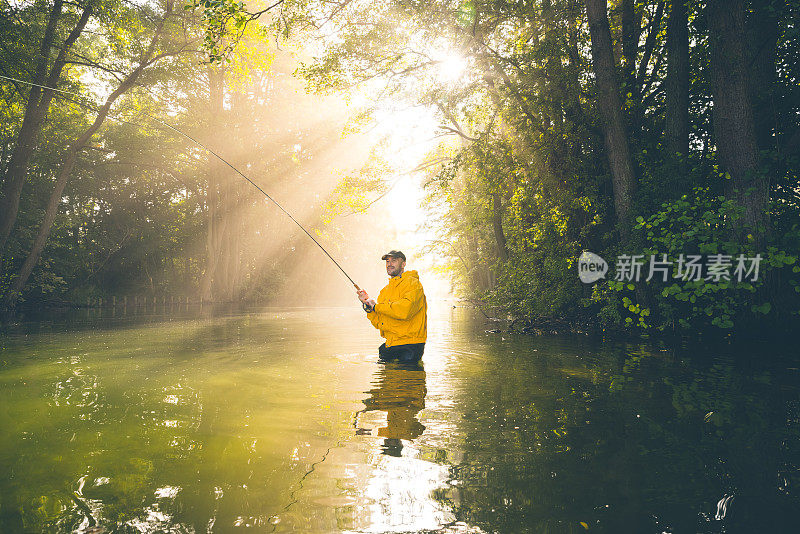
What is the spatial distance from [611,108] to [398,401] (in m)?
8.75

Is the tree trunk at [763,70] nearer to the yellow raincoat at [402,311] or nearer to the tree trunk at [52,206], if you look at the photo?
the yellow raincoat at [402,311]

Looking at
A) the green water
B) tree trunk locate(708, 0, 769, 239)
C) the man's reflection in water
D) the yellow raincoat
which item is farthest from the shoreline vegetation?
the man's reflection in water

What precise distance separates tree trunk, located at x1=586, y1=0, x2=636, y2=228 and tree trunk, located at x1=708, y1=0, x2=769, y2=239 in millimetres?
1883

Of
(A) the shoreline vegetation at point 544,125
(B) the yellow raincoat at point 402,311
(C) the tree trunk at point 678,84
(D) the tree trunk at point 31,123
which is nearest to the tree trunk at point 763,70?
(A) the shoreline vegetation at point 544,125

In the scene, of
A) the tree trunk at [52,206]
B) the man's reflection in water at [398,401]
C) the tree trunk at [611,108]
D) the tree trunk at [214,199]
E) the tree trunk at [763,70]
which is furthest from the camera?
the tree trunk at [214,199]

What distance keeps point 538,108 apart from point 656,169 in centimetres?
395

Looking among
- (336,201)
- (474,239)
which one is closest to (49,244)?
(336,201)

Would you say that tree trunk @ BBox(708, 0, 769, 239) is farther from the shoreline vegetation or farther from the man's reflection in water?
the man's reflection in water

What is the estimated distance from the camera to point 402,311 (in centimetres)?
746

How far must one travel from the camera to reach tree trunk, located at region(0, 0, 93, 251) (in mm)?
16812

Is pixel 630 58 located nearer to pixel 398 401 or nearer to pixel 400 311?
pixel 400 311

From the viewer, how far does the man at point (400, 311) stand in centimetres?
745

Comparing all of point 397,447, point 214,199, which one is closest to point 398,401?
point 397,447

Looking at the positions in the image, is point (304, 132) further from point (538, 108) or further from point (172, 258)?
point (538, 108)
